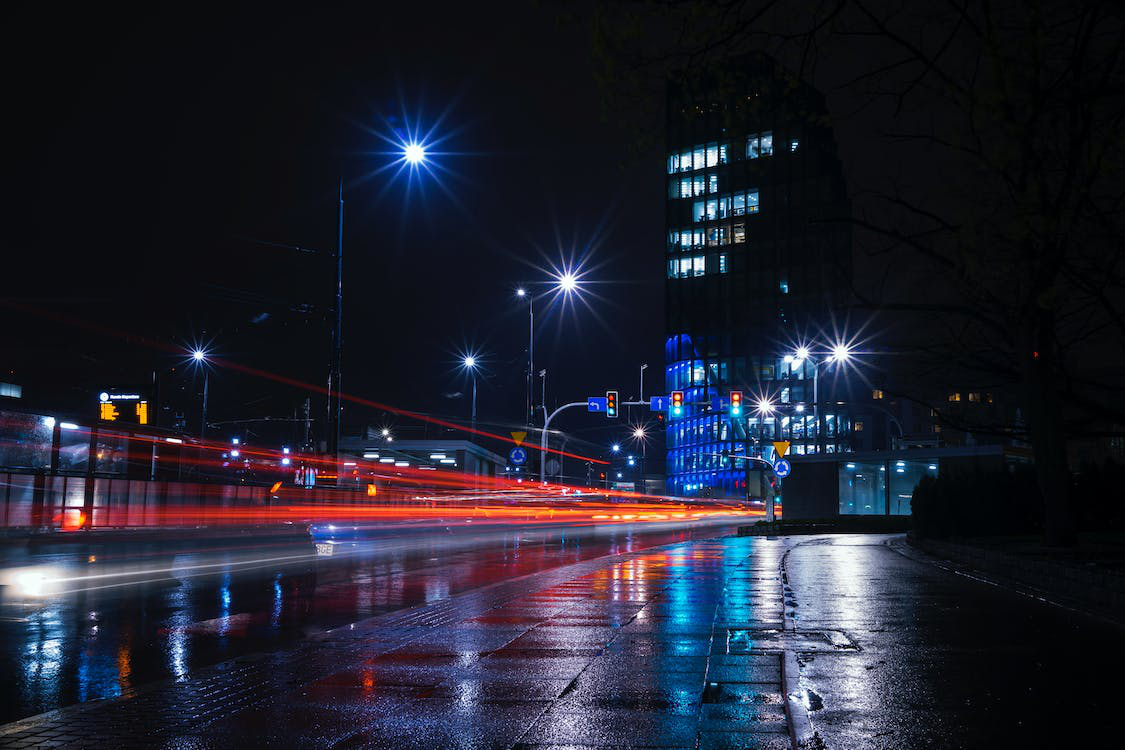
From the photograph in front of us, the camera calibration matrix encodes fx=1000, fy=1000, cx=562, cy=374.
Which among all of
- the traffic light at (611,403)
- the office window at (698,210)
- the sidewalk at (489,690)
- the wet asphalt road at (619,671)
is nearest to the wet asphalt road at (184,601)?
the wet asphalt road at (619,671)

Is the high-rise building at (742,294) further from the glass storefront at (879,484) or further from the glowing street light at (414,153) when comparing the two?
the glowing street light at (414,153)

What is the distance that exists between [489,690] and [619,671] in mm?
1234

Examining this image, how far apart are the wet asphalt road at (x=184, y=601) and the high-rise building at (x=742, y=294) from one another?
303ft

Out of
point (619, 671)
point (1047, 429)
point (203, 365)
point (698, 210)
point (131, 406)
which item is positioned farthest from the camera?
point (698, 210)

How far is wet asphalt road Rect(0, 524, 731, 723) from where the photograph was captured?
9.09m

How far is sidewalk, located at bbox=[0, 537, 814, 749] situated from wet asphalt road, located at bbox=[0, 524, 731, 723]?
41.7 inches

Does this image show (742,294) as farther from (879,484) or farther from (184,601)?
(184,601)

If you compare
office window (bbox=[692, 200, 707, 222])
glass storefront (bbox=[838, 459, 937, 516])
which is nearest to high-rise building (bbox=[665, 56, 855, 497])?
office window (bbox=[692, 200, 707, 222])

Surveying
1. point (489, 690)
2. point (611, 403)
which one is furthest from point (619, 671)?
point (611, 403)

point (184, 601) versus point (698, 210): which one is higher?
point (698, 210)

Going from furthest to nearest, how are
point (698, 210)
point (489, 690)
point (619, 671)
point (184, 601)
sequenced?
1. point (698, 210)
2. point (184, 601)
3. point (619, 671)
4. point (489, 690)

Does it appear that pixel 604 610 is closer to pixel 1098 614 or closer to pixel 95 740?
pixel 1098 614

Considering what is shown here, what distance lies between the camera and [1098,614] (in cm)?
1158

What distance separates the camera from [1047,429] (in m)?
19.1
